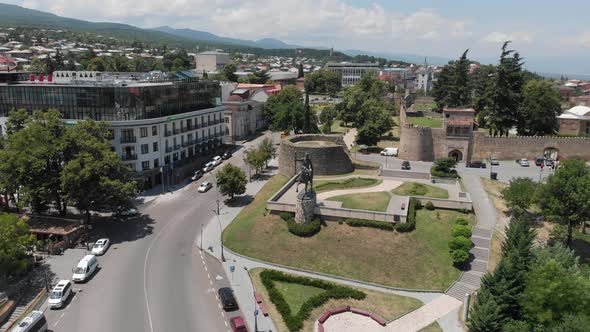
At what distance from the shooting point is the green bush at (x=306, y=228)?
4669 centimetres

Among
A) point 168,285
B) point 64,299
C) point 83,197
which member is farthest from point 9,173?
point 168,285

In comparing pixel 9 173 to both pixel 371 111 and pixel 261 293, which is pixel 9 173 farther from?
pixel 371 111

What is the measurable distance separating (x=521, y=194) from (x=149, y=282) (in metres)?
41.3

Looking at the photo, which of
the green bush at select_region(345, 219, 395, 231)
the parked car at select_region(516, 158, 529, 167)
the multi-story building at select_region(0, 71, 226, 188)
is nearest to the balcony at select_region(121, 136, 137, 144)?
the multi-story building at select_region(0, 71, 226, 188)

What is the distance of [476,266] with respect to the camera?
4269 cm

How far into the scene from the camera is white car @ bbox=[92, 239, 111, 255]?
146 ft

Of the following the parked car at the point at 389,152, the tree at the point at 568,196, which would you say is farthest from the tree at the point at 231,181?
the tree at the point at 568,196

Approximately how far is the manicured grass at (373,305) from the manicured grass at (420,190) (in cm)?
1875

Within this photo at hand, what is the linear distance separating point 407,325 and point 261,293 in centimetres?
1273

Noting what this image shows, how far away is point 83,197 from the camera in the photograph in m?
47.6

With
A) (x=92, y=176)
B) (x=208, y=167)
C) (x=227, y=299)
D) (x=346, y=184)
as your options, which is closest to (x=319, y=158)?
(x=346, y=184)

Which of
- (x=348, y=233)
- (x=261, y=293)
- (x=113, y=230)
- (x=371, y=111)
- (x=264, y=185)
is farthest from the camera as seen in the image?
(x=371, y=111)

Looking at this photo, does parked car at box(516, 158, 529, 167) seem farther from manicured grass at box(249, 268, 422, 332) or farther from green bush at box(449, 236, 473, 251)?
manicured grass at box(249, 268, 422, 332)

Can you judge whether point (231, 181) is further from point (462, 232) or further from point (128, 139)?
point (462, 232)
